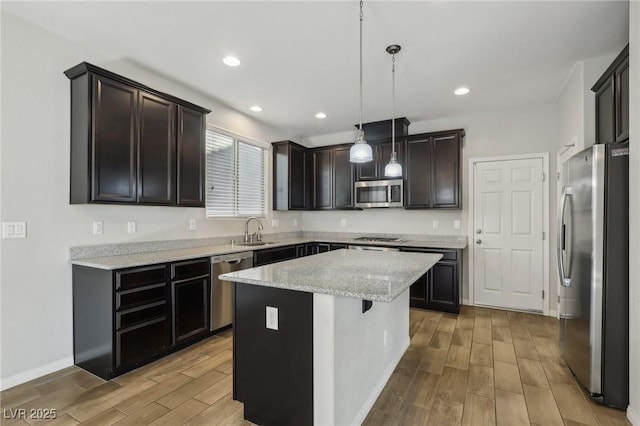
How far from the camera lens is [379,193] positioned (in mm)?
4812

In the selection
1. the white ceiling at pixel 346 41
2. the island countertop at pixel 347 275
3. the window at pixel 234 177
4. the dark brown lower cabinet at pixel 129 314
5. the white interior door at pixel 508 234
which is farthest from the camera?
the white interior door at pixel 508 234

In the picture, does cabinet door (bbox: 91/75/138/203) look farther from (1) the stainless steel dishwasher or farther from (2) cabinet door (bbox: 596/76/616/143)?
(2) cabinet door (bbox: 596/76/616/143)

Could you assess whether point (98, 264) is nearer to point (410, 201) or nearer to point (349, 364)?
point (349, 364)

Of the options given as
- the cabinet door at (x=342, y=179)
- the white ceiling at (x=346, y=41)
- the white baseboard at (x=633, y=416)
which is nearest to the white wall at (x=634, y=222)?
the white baseboard at (x=633, y=416)

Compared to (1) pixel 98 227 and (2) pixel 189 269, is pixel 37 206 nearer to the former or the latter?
(1) pixel 98 227

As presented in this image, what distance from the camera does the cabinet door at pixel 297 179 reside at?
507cm

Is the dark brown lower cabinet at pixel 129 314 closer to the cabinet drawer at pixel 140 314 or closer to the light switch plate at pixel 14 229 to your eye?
the cabinet drawer at pixel 140 314

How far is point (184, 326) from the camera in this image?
290cm

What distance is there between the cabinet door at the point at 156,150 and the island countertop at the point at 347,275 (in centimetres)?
154

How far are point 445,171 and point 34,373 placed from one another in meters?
4.79

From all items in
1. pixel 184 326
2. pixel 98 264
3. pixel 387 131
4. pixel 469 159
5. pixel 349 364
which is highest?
pixel 387 131

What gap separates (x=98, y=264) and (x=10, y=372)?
0.96 meters

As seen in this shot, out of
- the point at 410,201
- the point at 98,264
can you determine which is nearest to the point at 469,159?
the point at 410,201

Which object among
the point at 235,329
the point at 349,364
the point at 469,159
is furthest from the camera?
the point at 469,159
